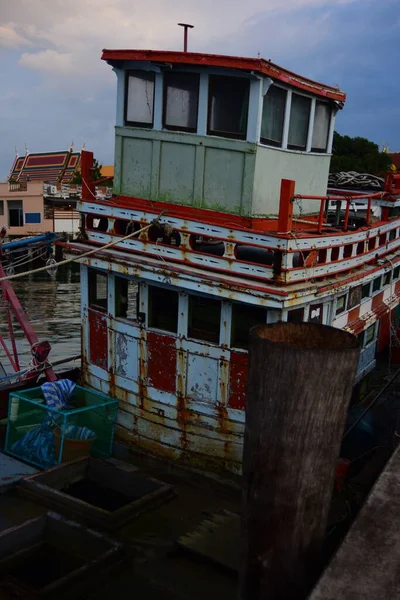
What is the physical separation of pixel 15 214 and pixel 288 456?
48.2 m

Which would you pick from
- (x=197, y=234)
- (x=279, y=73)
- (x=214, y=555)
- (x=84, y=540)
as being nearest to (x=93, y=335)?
(x=197, y=234)

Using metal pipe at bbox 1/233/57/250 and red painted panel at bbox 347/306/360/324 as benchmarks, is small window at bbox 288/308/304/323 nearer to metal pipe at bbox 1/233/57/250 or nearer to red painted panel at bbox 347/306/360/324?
red painted panel at bbox 347/306/360/324

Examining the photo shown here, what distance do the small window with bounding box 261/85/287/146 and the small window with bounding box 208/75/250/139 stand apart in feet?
1.08

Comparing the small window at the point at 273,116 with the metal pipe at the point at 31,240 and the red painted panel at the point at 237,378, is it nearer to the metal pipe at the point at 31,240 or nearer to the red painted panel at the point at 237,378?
the red painted panel at the point at 237,378

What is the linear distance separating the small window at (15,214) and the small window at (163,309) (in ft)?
134

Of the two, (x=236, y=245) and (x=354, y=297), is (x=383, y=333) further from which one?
(x=236, y=245)

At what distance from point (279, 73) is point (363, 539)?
23.9ft

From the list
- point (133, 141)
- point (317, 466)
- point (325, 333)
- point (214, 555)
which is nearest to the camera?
point (317, 466)

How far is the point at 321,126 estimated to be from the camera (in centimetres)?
1059

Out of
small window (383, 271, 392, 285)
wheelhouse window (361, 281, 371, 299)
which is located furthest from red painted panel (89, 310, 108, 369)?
small window (383, 271, 392, 285)

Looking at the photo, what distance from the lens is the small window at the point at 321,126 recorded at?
10.4 metres

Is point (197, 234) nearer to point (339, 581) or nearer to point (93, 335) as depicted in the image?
point (93, 335)

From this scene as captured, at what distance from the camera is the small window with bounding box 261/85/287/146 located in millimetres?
8836

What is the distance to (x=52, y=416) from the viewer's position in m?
8.94
